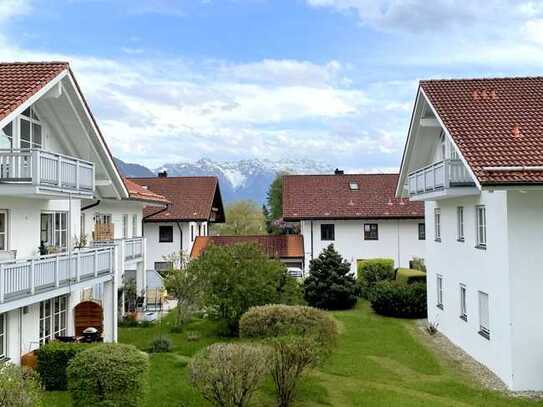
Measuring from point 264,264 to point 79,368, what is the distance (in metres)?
11.3

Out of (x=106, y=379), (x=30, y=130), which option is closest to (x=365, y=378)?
(x=106, y=379)

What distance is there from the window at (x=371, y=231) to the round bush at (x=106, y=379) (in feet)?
86.2

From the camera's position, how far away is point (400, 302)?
81.4 feet

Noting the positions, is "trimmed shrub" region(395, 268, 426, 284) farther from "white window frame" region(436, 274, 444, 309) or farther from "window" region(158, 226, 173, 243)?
"window" region(158, 226, 173, 243)

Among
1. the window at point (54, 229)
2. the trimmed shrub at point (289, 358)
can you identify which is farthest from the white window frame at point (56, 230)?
the trimmed shrub at point (289, 358)

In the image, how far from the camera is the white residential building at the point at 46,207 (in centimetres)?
1310

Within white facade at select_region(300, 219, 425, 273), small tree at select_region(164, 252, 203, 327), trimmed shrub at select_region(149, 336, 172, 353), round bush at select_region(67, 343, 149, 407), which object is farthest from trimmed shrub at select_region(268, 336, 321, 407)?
white facade at select_region(300, 219, 425, 273)

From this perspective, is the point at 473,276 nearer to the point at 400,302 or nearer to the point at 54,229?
the point at 400,302

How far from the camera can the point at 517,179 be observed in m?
13.5

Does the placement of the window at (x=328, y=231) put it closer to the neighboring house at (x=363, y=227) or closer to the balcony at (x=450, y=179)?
the neighboring house at (x=363, y=227)

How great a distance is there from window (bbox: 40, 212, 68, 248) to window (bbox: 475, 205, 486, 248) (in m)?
12.8

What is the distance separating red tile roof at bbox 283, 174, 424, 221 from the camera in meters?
35.2

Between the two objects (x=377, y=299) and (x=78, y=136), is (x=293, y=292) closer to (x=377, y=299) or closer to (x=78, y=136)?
(x=377, y=299)

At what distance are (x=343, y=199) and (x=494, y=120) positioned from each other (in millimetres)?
20592
